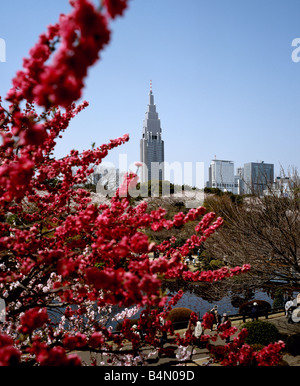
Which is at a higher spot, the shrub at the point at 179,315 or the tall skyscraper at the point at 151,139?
the tall skyscraper at the point at 151,139

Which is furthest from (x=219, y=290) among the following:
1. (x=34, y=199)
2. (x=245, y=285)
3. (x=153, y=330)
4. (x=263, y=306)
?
(x=34, y=199)

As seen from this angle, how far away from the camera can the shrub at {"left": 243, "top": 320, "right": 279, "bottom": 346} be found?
8.44 meters

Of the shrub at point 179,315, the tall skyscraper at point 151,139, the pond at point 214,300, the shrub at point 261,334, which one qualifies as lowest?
the pond at point 214,300

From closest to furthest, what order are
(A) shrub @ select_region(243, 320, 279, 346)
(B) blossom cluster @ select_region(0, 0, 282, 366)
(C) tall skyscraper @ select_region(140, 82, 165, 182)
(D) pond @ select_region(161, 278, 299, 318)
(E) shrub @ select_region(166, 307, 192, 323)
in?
1. (B) blossom cluster @ select_region(0, 0, 282, 366)
2. (A) shrub @ select_region(243, 320, 279, 346)
3. (E) shrub @ select_region(166, 307, 192, 323)
4. (D) pond @ select_region(161, 278, 299, 318)
5. (C) tall skyscraper @ select_region(140, 82, 165, 182)

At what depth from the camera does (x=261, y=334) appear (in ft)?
28.0

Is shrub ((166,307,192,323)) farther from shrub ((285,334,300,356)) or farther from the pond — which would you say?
shrub ((285,334,300,356))

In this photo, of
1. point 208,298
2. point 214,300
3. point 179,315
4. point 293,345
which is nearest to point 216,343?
point 179,315

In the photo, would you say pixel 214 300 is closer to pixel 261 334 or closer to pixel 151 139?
pixel 261 334

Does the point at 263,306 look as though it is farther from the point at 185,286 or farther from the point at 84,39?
the point at 84,39

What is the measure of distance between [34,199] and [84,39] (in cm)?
417

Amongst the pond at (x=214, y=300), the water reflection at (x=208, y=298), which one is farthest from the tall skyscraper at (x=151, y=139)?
the pond at (x=214, y=300)

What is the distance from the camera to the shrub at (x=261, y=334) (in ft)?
27.7

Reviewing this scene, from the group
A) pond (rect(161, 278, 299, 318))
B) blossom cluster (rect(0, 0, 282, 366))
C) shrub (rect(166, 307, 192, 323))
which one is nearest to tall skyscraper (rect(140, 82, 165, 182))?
pond (rect(161, 278, 299, 318))

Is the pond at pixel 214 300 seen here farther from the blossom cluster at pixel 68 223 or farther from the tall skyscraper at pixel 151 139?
the tall skyscraper at pixel 151 139
